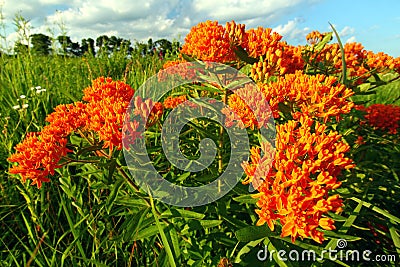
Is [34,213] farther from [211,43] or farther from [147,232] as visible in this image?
[211,43]

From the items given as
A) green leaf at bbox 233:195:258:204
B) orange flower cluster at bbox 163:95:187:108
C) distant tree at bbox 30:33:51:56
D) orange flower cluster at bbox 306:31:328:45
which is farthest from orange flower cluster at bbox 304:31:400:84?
distant tree at bbox 30:33:51:56

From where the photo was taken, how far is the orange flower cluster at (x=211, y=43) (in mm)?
1884

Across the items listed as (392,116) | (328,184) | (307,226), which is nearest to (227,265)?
(307,226)

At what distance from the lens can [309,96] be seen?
5.55 ft

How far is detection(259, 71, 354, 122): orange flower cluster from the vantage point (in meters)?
1.63

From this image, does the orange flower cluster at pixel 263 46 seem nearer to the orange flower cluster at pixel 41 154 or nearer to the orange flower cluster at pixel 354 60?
the orange flower cluster at pixel 354 60

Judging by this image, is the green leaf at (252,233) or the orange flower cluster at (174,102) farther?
the orange flower cluster at (174,102)

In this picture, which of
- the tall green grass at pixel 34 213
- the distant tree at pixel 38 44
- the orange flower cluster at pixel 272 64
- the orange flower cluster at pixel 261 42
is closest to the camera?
the orange flower cluster at pixel 272 64

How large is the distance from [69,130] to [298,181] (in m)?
1.15

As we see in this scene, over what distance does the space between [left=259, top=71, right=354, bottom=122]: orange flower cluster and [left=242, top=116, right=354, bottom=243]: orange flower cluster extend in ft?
0.84

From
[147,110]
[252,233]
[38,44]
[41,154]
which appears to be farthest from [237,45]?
[38,44]

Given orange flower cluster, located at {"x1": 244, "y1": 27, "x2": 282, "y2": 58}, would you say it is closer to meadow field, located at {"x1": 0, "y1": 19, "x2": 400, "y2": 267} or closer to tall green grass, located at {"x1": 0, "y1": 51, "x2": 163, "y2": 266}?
meadow field, located at {"x1": 0, "y1": 19, "x2": 400, "y2": 267}

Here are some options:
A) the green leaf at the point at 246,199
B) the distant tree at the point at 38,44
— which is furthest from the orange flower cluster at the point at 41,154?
the distant tree at the point at 38,44

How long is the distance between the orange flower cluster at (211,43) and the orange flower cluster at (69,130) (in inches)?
18.5
